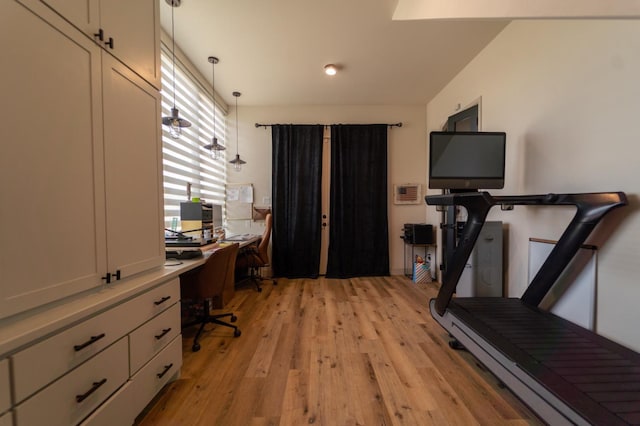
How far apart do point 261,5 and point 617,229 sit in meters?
3.20

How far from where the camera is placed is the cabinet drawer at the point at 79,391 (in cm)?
86

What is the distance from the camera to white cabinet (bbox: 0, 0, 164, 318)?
875mm

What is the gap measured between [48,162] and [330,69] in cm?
296

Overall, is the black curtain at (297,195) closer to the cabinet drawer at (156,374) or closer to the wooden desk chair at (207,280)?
the wooden desk chair at (207,280)

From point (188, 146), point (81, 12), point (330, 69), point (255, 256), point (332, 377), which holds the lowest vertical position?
point (332, 377)

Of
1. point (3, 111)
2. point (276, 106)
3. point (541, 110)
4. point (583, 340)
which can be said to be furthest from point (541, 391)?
point (276, 106)

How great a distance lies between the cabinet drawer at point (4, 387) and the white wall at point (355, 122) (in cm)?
361

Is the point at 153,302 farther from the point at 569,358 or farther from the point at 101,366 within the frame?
the point at 569,358

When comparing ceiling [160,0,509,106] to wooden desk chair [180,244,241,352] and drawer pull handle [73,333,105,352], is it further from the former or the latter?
drawer pull handle [73,333,105,352]

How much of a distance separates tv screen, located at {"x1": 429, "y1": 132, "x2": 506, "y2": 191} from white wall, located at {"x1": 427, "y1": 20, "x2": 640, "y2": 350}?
1.02 ft

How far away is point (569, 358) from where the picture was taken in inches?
54.0

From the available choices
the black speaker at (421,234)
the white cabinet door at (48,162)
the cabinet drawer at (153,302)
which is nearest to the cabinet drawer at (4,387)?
the white cabinet door at (48,162)

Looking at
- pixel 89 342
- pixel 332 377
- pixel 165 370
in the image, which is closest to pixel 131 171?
pixel 89 342

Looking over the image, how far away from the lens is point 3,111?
845 millimetres
